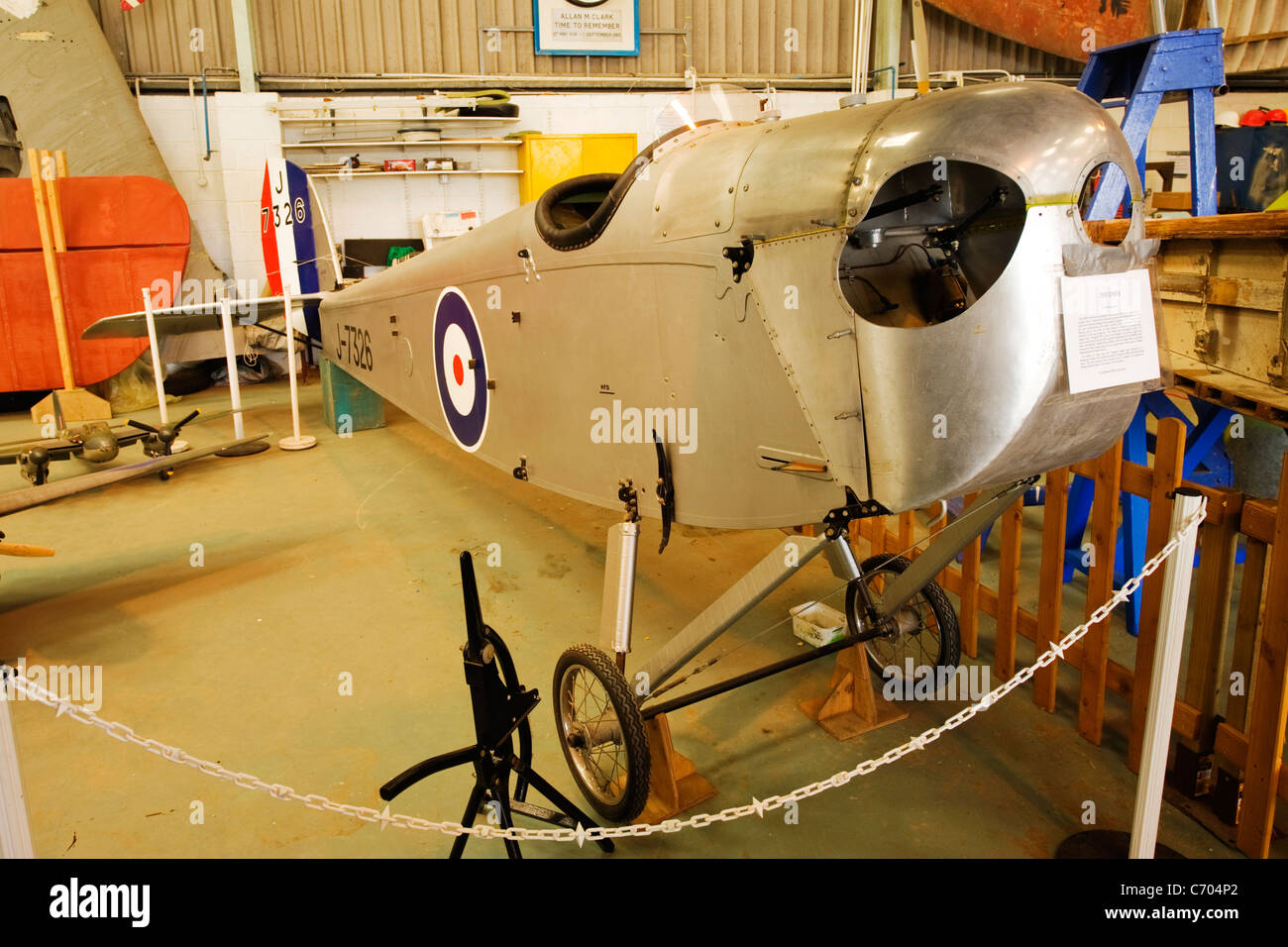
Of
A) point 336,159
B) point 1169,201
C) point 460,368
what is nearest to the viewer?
point 460,368

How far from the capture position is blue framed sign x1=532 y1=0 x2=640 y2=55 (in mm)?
11508

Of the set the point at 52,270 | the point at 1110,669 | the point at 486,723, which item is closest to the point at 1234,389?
the point at 1110,669

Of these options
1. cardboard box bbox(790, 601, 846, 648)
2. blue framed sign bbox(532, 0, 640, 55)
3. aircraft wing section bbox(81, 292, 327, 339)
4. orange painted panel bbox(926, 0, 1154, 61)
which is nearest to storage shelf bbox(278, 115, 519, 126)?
blue framed sign bbox(532, 0, 640, 55)

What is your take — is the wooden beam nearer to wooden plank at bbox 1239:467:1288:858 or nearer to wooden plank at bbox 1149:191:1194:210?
wooden plank at bbox 1149:191:1194:210

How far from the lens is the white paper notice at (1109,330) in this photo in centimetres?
192

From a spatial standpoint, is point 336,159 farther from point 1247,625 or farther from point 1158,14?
point 1247,625

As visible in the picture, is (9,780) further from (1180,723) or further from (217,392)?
(217,392)

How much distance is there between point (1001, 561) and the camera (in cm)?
362

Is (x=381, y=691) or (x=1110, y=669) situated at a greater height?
(x=1110, y=669)

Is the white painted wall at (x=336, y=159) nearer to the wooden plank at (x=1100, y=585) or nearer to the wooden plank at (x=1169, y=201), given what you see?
the wooden plank at (x=1169, y=201)

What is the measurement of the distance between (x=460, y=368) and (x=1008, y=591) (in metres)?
2.82

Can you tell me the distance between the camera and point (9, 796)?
172 centimetres
